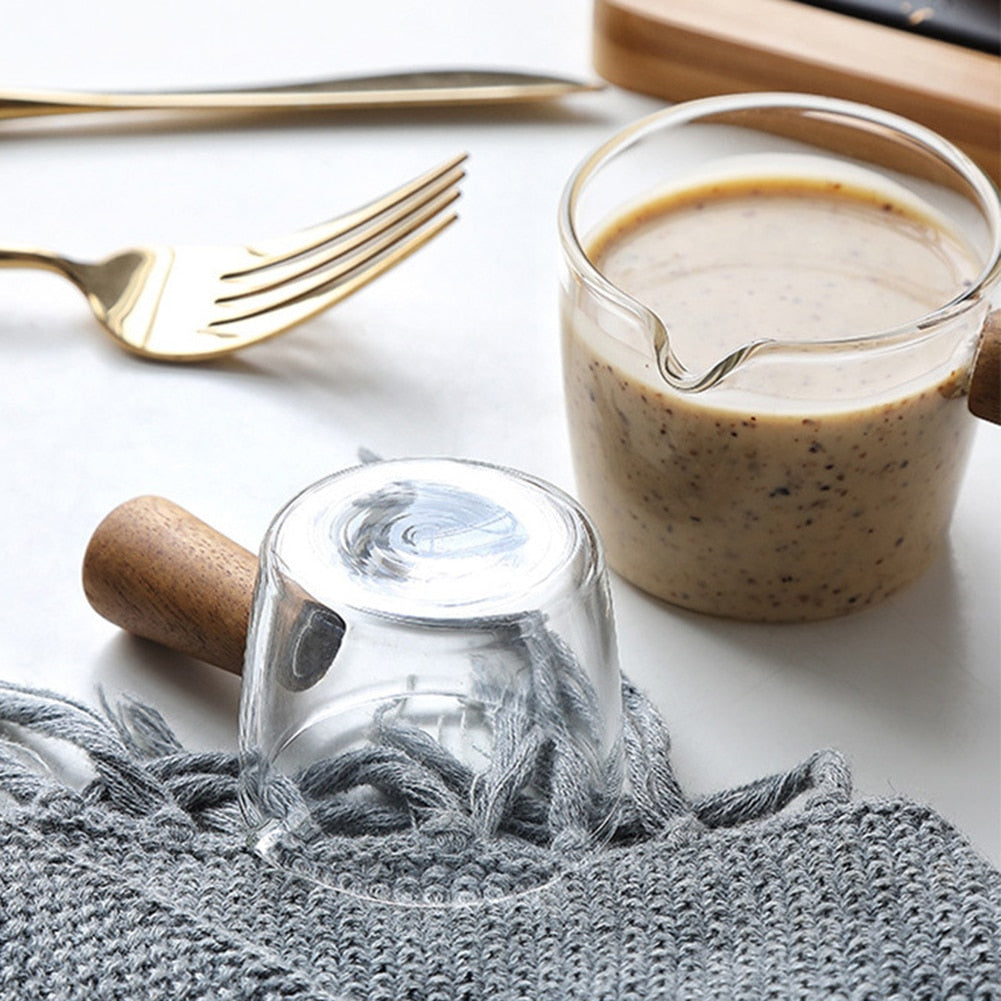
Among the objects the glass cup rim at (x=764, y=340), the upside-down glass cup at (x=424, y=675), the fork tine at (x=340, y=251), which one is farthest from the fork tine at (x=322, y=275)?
the upside-down glass cup at (x=424, y=675)

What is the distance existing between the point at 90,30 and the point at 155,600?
0.66 metres

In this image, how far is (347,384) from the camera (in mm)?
972

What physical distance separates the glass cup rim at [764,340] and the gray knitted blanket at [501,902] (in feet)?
0.54

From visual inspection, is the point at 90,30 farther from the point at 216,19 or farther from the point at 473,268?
the point at 473,268

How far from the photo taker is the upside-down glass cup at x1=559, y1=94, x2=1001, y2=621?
740 millimetres

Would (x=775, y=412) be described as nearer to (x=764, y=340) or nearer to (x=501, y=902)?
(x=764, y=340)

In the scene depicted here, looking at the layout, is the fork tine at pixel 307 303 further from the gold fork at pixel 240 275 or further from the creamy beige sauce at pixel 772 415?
the creamy beige sauce at pixel 772 415

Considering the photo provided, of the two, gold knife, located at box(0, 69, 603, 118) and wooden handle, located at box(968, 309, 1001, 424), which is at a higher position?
wooden handle, located at box(968, 309, 1001, 424)

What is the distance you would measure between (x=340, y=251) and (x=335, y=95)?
0.22 meters

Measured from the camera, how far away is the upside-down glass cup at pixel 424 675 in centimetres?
65

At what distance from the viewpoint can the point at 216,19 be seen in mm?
1293

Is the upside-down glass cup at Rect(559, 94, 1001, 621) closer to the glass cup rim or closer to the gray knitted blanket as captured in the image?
the glass cup rim

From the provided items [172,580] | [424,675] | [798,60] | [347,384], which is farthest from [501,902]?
[798,60]

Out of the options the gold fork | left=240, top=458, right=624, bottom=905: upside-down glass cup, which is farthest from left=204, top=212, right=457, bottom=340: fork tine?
left=240, top=458, right=624, bottom=905: upside-down glass cup
